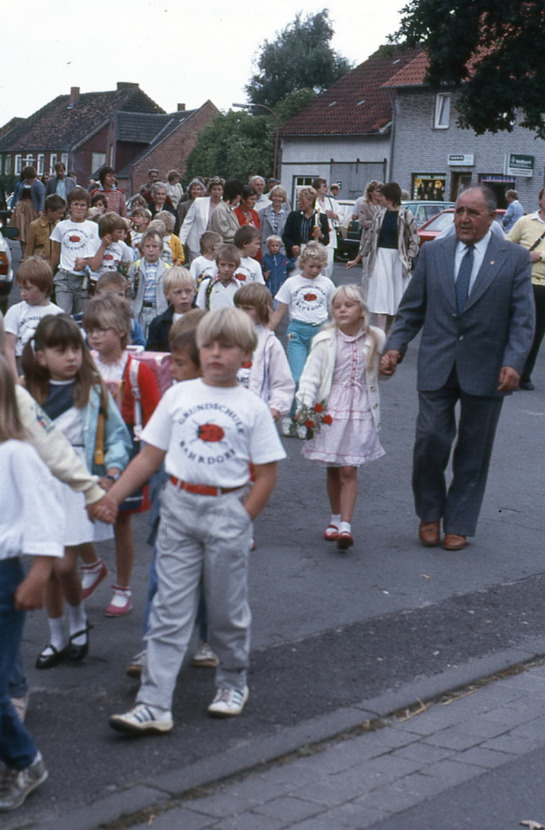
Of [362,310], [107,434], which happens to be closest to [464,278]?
[362,310]

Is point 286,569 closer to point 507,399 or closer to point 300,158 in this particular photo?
point 507,399

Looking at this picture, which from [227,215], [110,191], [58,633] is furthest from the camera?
[110,191]

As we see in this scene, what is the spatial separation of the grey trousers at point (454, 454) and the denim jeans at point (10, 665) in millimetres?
4171

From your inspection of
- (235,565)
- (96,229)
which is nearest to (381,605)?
(235,565)

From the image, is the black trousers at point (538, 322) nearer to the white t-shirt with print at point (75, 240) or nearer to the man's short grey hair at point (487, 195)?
the white t-shirt with print at point (75, 240)

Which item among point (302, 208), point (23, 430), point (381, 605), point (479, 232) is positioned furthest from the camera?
point (302, 208)

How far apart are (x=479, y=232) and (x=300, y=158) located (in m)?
55.8

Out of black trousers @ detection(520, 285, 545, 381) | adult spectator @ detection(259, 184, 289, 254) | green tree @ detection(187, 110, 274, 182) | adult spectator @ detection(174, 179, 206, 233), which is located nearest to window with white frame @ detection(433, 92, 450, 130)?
green tree @ detection(187, 110, 274, 182)

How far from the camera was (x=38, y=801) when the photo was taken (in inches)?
160

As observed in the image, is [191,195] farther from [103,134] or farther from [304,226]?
[103,134]

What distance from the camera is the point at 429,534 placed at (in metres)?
7.85

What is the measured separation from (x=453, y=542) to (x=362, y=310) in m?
1.48

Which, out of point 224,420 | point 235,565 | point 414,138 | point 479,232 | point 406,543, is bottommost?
point 406,543

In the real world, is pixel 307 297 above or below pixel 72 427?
above
